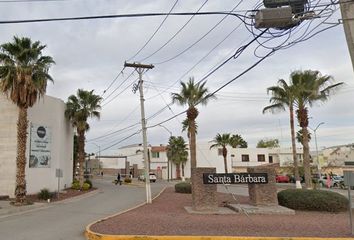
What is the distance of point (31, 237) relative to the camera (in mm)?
13383

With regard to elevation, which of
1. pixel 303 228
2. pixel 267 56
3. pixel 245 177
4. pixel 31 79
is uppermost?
pixel 31 79

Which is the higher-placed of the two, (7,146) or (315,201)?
(7,146)

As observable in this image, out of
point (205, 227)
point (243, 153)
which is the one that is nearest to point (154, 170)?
point (243, 153)

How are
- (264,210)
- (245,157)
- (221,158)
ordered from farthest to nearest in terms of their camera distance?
1. (245,157)
2. (221,158)
3. (264,210)

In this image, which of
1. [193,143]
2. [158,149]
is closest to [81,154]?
[193,143]

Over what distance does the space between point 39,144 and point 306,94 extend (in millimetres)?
22239

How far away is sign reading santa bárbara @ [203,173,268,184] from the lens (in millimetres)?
21172

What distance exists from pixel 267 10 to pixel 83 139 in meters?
36.1

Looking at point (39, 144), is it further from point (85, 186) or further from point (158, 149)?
point (158, 149)

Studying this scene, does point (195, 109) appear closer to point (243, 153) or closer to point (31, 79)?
point (31, 79)

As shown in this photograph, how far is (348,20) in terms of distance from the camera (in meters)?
9.75

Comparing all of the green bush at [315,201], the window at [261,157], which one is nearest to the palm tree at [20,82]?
the green bush at [315,201]

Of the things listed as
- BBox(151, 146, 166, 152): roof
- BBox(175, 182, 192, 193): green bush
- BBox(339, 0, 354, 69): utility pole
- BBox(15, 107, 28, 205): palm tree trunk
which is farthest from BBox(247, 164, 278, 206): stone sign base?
BBox(151, 146, 166, 152): roof

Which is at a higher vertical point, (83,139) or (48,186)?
(83,139)
